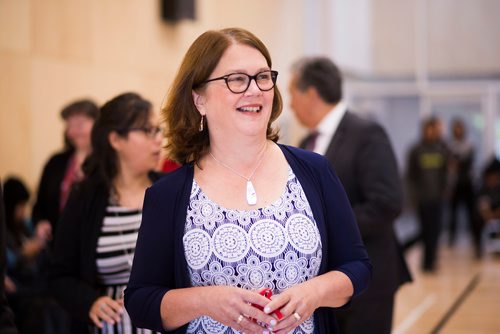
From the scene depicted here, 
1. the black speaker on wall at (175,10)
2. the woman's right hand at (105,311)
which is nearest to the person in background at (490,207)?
the black speaker on wall at (175,10)

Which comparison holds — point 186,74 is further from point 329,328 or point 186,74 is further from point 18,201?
point 18,201

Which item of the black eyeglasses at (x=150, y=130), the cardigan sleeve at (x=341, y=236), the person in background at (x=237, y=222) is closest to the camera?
the person in background at (x=237, y=222)

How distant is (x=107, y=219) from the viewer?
324 centimetres

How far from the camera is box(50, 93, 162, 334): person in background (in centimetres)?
313

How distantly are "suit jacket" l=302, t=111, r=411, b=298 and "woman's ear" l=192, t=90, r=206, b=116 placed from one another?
5.11 feet

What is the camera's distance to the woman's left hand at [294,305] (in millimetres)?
2119

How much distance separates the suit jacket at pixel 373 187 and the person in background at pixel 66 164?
6.39 ft

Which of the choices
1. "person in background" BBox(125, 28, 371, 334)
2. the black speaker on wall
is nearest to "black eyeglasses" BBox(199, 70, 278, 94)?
"person in background" BBox(125, 28, 371, 334)

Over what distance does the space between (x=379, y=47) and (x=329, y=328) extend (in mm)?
14668

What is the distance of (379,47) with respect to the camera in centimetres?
1658

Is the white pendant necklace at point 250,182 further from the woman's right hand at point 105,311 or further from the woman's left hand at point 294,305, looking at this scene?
the woman's right hand at point 105,311

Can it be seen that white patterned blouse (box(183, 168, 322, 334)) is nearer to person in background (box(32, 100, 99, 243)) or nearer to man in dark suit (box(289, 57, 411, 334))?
man in dark suit (box(289, 57, 411, 334))

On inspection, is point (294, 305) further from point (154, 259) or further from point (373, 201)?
point (373, 201)

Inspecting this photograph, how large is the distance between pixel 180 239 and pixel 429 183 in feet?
30.8
